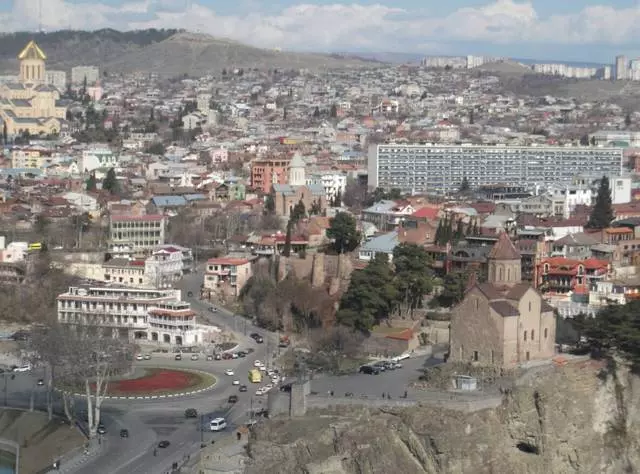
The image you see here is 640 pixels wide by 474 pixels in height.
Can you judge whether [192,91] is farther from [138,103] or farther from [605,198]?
[605,198]

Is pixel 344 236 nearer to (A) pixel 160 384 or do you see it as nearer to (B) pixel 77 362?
(A) pixel 160 384

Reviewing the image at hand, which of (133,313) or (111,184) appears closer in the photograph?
(133,313)

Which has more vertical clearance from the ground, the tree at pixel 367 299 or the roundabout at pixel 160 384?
the tree at pixel 367 299

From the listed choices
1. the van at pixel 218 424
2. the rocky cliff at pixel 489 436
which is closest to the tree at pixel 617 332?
the rocky cliff at pixel 489 436

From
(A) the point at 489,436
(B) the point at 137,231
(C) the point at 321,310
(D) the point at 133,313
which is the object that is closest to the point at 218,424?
(A) the point at 489,436

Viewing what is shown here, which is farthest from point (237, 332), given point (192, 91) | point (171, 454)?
point (192, 91)

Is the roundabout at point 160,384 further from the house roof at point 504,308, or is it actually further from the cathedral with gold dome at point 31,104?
the cathedral with gold dome at point 31,104

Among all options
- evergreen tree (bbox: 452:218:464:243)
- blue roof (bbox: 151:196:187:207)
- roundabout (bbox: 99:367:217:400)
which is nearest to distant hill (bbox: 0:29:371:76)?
blue roof (bbox: 151:196:187:207)
